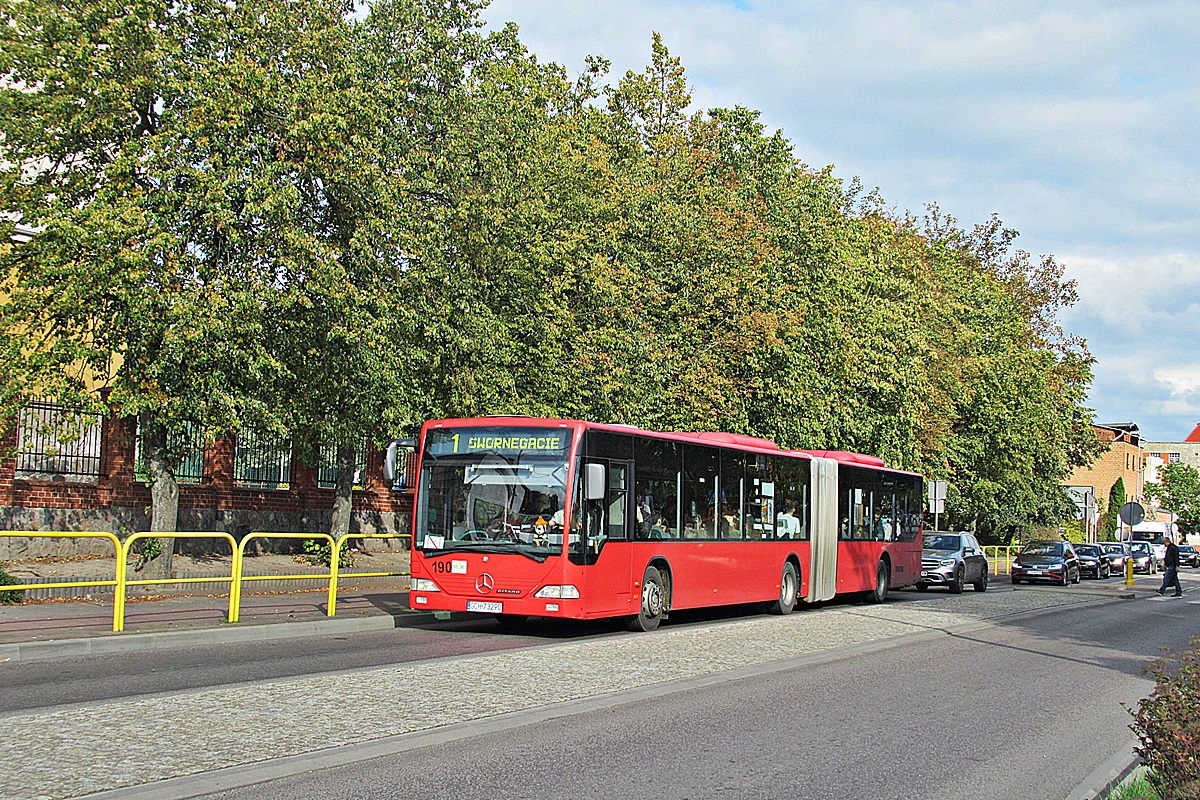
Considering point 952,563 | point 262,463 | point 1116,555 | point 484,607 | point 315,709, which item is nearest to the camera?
point 315,709

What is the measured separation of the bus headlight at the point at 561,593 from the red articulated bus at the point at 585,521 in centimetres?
1

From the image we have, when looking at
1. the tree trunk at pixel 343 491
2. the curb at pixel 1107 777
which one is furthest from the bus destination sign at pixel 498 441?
the tree trunk at pixel 343 491

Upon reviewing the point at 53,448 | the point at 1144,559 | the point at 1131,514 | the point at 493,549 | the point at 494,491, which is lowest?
the point at 1144,559

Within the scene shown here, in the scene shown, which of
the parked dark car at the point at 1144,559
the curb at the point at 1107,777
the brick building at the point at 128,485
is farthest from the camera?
the parked dark car at the point at 1144,559

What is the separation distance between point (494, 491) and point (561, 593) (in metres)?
1.72

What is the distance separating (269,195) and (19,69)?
4097 millimetres

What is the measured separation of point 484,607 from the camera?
16.0 metres

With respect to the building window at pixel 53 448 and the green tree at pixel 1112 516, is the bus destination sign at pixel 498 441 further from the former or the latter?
the green tree at pixel 1112 516

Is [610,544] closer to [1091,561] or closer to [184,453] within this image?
[184,453]

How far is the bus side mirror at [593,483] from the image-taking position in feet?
52.7

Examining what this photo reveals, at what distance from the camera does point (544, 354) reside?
77.5 feet

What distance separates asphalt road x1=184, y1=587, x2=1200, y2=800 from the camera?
713cm

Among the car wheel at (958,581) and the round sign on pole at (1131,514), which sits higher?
the round sign on pole at (1131,514)

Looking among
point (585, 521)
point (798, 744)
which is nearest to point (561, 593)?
point (585, 521)
